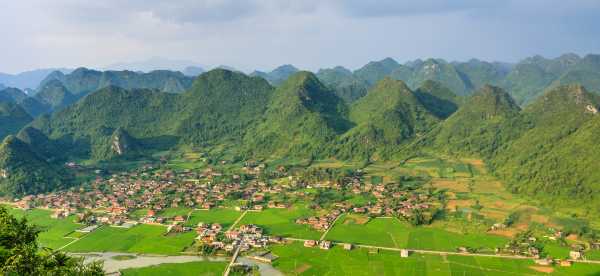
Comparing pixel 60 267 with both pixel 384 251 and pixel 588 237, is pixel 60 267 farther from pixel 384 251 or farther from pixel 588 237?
pixel 588 237

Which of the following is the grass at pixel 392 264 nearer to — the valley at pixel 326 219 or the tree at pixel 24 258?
the valley at pixel 326 219

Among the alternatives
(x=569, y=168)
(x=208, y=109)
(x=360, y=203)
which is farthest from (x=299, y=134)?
(x=569, y=168)

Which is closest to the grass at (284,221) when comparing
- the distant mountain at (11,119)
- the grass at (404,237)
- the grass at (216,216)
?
the grass at (216,216)

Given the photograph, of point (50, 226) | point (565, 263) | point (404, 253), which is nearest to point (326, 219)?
point (404, 253)

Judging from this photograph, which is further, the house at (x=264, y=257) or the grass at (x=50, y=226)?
the grass at (x=50, y=226)

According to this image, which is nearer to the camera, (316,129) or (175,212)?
(175,212)

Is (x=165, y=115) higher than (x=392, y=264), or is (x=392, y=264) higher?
(x=165, y=115)

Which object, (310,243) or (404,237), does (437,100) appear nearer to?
(404,237)
